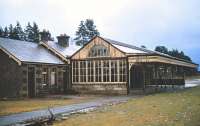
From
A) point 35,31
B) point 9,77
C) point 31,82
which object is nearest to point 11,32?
point 35,31

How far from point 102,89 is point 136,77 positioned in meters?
8.52

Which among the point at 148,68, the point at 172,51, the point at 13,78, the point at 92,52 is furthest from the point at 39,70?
the point at 172,51

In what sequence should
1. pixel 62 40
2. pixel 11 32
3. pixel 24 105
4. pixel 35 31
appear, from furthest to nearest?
pixel 35 31 < pixel 11 32 < pixel 62 40 < pixel 24 105

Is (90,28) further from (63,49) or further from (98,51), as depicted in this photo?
(98,51)

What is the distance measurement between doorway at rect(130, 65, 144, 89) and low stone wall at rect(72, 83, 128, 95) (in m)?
6.39

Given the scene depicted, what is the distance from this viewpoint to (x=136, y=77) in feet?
137

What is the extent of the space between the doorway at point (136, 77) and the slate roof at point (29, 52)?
302 inches

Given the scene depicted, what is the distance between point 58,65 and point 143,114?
788 inches

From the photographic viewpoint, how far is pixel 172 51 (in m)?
101

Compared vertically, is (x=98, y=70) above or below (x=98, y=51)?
below

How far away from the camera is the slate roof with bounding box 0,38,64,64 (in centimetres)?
3178

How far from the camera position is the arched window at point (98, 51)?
113 feet

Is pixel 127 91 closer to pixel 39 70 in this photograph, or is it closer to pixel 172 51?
pixel 39 70

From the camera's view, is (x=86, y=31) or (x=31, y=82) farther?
Result: (x=86, y=31)
